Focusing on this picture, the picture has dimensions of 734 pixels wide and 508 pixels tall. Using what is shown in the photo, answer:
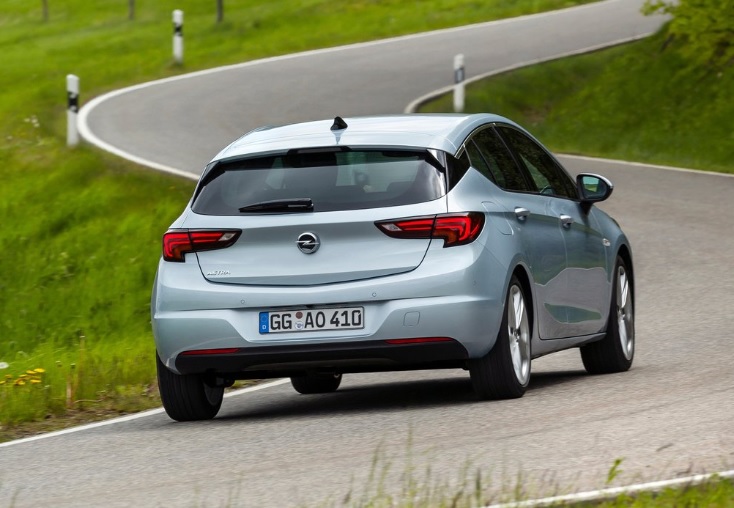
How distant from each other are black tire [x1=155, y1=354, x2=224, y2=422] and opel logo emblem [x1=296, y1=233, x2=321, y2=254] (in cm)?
108

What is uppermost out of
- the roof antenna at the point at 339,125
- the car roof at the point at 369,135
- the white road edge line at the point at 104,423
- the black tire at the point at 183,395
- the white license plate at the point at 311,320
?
the roof antenna at the point at 339,125

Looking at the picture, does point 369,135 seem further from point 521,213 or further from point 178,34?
point 178,34

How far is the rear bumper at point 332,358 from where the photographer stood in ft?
27.8

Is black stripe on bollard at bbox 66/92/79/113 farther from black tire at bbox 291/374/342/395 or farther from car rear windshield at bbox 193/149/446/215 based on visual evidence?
car rear windshield at bbox 193/149/446/215

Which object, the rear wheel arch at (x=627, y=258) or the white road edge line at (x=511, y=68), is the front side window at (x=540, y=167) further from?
the white road edge line at (x=511, y=68)

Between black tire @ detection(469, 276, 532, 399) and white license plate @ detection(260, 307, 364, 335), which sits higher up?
white license plate @ detection(260, 307, 364, 335)

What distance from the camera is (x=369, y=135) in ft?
29.4

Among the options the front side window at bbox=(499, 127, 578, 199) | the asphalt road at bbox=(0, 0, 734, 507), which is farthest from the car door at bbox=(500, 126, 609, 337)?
the asphalt road at bbox=(0, 0, 734, 507)

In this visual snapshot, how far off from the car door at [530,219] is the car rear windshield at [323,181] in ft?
1.73

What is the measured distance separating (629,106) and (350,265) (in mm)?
18897

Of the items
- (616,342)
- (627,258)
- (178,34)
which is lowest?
(616,342)

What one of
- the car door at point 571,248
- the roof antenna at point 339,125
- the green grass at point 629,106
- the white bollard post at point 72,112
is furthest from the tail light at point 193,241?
the green grass at point 629,106

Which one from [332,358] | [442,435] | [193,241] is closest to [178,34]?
[193,241]

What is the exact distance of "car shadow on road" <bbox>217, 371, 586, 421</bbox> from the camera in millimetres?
9242
